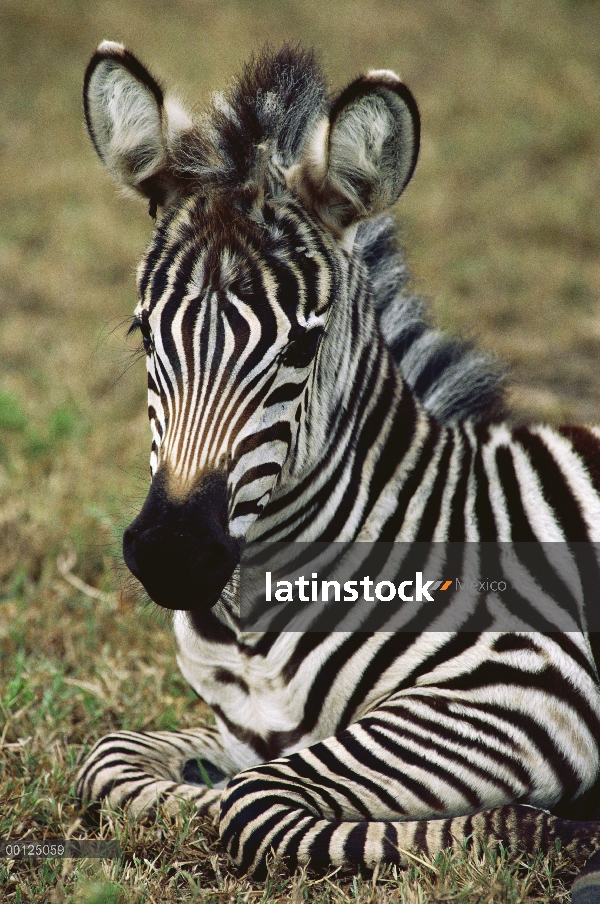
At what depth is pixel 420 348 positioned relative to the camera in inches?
170

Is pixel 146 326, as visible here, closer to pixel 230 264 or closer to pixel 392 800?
pixel 230 264

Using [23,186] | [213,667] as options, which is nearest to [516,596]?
[213,667]

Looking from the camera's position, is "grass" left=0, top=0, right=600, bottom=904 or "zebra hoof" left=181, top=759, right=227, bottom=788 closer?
"grass" left=0, top=0, right=600, bottom=904

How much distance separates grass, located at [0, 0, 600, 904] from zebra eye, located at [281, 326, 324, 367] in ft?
2.62

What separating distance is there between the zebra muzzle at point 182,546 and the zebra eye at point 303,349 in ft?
1.59

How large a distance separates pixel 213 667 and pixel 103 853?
77 cm

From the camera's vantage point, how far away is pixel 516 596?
140 inches

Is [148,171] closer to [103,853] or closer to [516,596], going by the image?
[516,596]

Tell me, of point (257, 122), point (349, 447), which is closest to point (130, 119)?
point (257, 122)

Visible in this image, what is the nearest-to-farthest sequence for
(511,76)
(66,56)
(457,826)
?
(457,826)
(511,76)
(66,56)

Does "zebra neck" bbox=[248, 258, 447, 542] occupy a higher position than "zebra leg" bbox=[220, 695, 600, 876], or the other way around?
"zebra neck" bbox=[248, 258, 447, 542]

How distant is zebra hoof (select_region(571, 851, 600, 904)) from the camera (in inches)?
116
